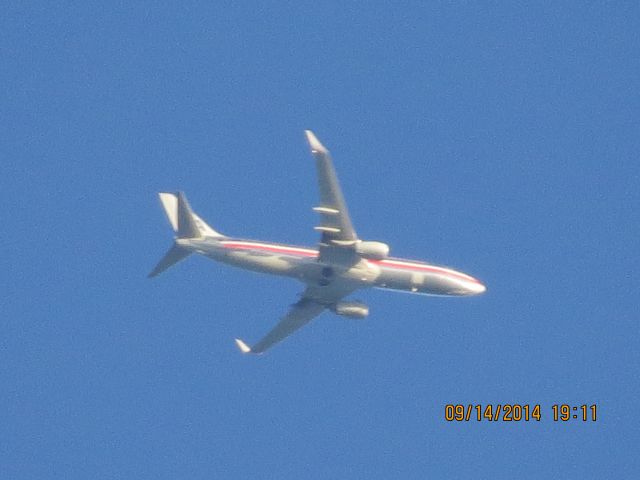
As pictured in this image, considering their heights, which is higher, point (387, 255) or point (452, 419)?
point (387, 255)

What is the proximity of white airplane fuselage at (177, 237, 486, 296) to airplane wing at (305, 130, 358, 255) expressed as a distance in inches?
74.1

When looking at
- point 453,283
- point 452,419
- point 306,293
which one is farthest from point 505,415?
point 306,293

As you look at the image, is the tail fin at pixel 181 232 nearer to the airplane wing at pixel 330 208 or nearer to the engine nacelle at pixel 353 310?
the airplane wing at pixel 330 208

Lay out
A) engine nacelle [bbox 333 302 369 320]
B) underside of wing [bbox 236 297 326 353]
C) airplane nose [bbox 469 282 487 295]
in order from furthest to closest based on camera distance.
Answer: underside of wing [bbox 236 297 326 353]
engine nacelle [bbox 333 302 369 320]
airplane nose [bbox 469 282 487 295]

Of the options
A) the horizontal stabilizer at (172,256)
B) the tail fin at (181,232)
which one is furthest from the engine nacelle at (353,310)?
the horizontal stabilizer at (172,256)

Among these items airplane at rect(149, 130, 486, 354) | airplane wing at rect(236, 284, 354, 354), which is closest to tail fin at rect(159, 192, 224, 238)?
airplane at rect(149, 130, 486, 354)

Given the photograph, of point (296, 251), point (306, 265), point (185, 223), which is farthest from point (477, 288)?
point (185, 223)

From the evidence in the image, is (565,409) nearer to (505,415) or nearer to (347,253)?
(505,415)

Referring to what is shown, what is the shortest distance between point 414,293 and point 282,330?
1121 centimetres

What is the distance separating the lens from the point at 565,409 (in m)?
88.4

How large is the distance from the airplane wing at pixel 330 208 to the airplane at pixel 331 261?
0.06m

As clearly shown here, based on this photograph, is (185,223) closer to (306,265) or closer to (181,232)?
(181,232)

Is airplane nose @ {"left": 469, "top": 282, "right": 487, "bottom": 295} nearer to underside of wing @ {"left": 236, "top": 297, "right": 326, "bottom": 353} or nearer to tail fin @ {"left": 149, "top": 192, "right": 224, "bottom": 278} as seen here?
underside of wing @ {"left": 236, "top": 297, "right": 326, "bottom": 353}

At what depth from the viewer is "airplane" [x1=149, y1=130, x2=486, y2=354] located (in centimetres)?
8144
